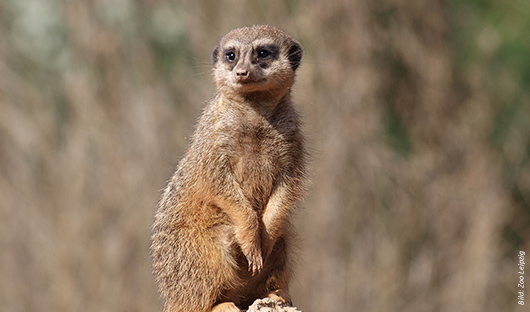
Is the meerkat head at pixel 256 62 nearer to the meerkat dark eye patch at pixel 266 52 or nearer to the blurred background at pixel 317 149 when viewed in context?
the meerkat dark eye patch at pixel 266 52

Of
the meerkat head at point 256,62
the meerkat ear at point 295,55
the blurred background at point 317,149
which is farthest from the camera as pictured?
the blurred background at point 317,149

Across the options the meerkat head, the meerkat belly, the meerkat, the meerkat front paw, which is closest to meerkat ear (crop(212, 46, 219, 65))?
the meerkat head

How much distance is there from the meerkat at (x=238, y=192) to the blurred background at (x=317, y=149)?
3.76m

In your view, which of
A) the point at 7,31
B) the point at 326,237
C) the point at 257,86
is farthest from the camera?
the point at 7,31

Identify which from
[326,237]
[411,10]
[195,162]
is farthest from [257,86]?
[411,10]

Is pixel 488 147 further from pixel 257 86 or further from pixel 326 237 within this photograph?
pixel 257 86

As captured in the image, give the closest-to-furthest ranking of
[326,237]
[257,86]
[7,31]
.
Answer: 1. [257,86]
2. [326,237]
3. [7,31]

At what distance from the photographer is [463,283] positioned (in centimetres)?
838

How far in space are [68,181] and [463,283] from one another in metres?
4.51

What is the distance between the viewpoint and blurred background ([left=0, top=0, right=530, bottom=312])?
26.7 ft

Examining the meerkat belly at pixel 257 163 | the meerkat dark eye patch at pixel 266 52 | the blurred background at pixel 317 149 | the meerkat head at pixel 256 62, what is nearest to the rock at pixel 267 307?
the meerkat belly at pixel 257 163

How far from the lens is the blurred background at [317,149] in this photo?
815cm

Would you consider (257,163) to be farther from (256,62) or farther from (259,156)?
(256,62)

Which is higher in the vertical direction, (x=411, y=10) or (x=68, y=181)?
(x=411, y=10)
